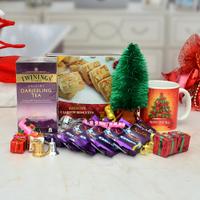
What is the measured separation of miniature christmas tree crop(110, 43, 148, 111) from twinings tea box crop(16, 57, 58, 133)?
0.16m

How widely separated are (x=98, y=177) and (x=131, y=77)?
0.99 ft

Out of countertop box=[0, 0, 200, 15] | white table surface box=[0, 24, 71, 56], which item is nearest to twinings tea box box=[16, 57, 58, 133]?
white table surface box=[0, 24, 71, 56]

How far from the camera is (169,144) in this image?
0.97 metres

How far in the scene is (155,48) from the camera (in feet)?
12.8

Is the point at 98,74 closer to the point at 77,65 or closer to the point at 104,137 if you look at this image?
the point at 77,65

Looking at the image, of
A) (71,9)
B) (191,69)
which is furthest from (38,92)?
(71,9)

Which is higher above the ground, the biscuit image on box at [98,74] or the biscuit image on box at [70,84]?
the biscuit image on box at [98,74]

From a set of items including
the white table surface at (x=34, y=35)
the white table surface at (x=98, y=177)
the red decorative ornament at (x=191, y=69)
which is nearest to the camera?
the white table surface at (x=98, y=177)

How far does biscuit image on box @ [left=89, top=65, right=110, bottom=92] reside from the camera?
1.12 metres

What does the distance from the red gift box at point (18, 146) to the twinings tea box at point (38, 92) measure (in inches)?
2.8

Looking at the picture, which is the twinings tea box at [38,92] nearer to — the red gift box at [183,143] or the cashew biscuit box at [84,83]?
the cashew biscuit box at [84,83]

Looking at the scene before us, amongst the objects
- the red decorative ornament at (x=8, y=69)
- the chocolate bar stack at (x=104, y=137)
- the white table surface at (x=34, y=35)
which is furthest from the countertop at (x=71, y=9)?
the chocolate bar stack at (x=104, y=137)

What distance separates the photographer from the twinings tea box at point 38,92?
103 centimetres

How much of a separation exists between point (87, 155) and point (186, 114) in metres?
0.35
